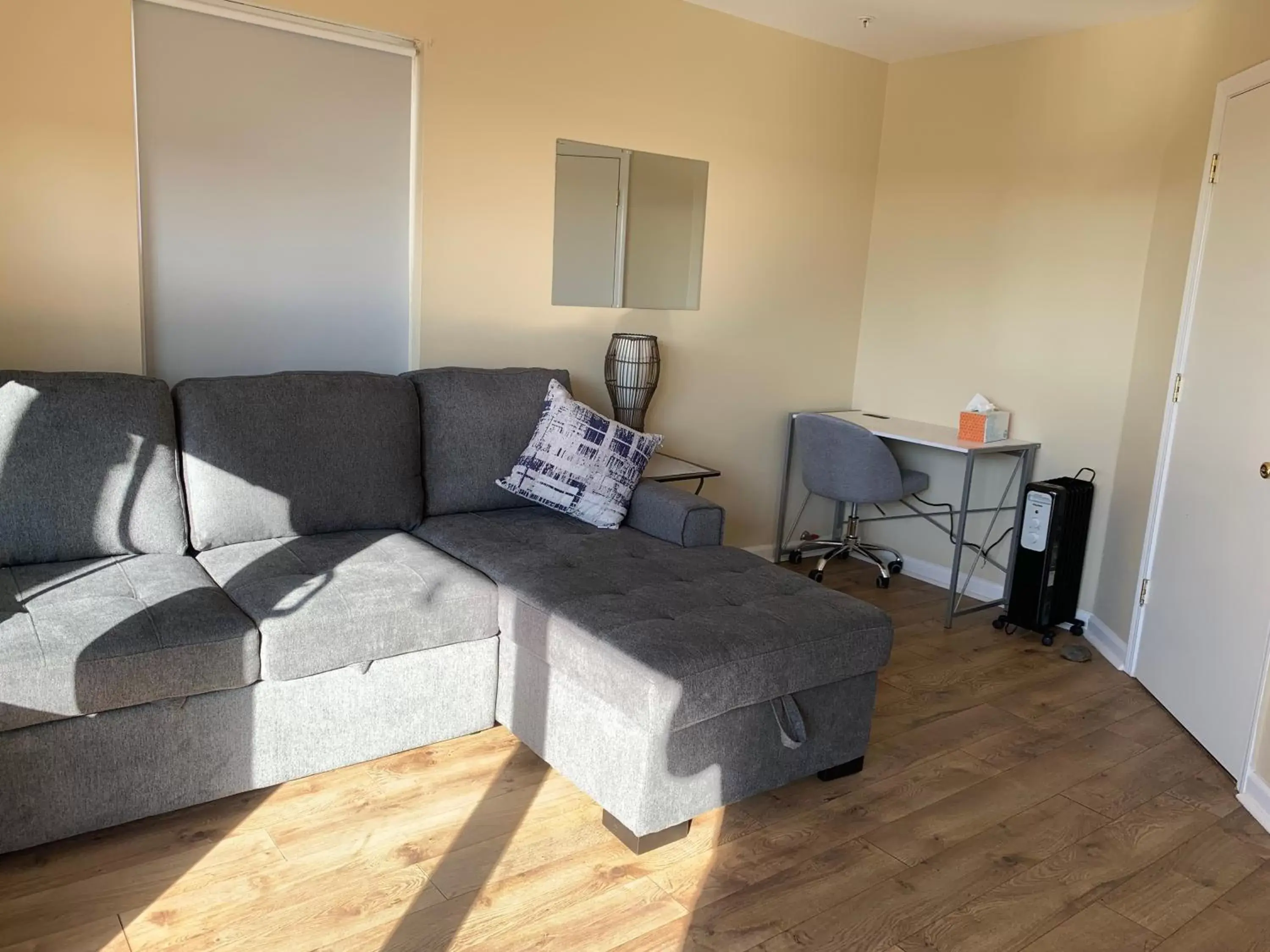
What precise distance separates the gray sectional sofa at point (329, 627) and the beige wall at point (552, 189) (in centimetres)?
52

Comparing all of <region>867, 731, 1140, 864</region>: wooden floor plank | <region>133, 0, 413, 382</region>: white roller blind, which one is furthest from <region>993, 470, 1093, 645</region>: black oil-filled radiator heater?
<region>133, 0, 413, 382</region>: white roller blind

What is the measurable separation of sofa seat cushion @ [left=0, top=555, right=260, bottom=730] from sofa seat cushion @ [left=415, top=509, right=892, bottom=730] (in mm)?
715

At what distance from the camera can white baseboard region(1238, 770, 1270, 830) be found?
8.79 ft

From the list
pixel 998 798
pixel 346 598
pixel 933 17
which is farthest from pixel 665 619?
pixel 933 17

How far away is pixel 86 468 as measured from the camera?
2570mm

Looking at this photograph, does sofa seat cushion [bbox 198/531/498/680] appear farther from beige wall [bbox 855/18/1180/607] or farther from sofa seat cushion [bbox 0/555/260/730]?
beige wall [bbox 855/18/1180/607]

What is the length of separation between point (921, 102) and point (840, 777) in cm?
331

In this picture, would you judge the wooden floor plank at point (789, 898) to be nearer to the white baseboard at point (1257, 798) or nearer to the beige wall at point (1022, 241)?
the white baseboard at point (1257, 798)

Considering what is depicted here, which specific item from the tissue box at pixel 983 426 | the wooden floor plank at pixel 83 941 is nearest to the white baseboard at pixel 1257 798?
the tissue box at pixel 983 426

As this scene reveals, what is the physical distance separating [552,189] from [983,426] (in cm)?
200

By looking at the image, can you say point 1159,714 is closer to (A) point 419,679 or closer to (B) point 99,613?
(A) point 419,679

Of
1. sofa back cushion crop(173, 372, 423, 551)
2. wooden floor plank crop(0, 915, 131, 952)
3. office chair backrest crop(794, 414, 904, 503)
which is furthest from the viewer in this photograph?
office chair backrest crop(794, 414, 904, 503)

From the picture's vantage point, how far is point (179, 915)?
6.59 ft

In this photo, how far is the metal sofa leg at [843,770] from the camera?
2.75 meters
